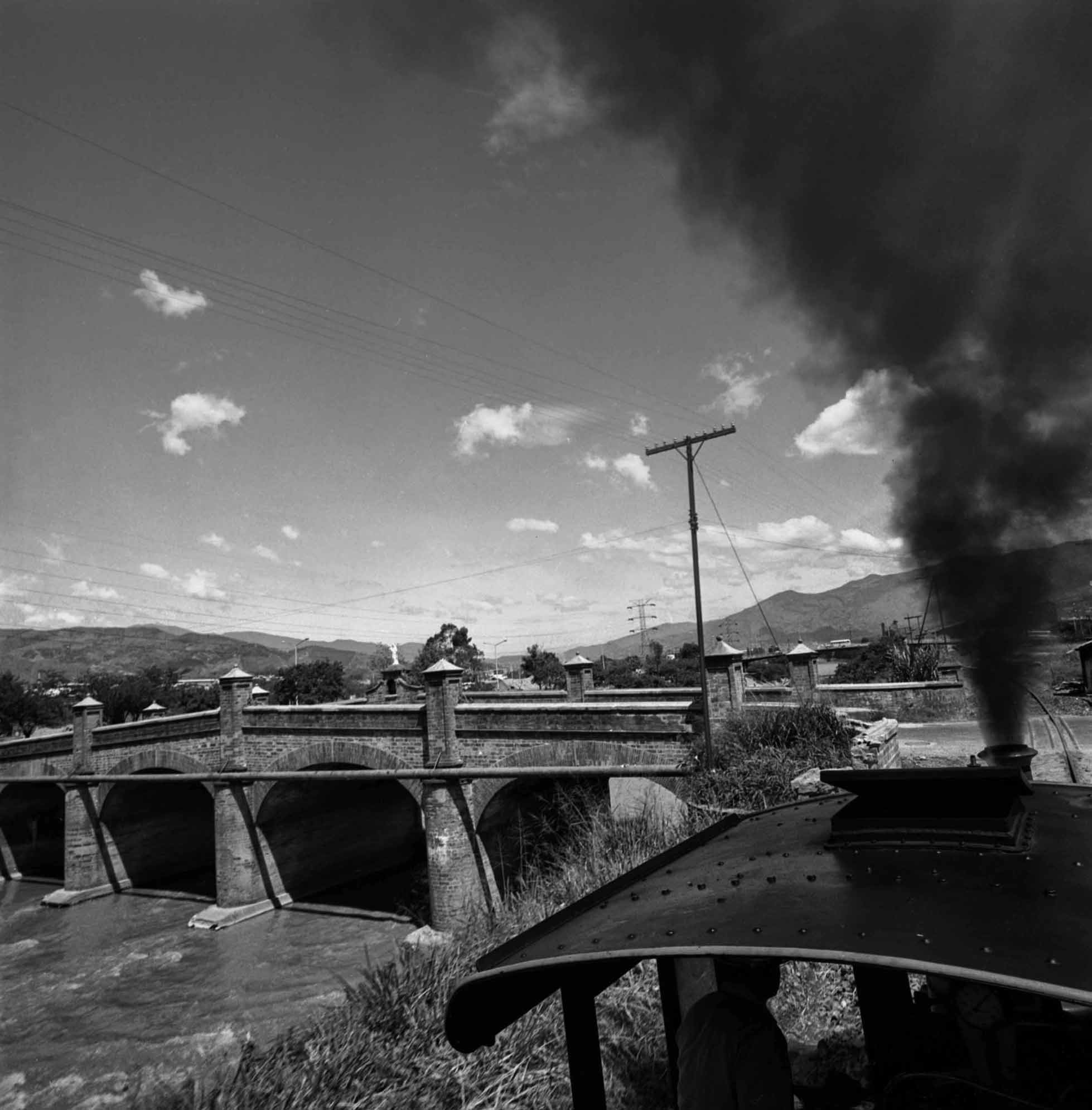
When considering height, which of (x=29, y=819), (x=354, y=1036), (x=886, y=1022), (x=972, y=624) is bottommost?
(x=29, y=819)

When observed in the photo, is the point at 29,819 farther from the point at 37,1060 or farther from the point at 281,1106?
the point at 281,1106

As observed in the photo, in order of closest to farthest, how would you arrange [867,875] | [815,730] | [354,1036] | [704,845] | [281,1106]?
[867,875] → [704,845] → [281,1106] → [354,1036] → [815,730]

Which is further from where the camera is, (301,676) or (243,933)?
(301,676)

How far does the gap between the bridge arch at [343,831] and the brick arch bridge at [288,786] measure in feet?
0.14

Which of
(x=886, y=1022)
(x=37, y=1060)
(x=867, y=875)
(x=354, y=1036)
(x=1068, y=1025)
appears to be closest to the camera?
(x=867, y=875)

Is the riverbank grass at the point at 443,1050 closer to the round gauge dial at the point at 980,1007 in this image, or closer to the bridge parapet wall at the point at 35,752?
the round gauge dial at the point at 980,1007

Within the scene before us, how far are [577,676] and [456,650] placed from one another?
49.1 meters

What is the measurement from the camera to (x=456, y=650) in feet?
212

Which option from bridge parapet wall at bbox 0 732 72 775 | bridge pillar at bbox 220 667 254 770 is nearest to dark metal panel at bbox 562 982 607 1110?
bridge pillar at bbox 220 667 254 770

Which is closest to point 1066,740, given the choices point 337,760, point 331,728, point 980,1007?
point 980,1007

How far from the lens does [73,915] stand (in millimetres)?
18719

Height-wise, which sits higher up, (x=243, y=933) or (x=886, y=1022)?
(x=886, y=1022)

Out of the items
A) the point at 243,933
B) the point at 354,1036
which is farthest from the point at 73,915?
the point at 354,1036

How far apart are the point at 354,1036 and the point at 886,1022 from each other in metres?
3.06
